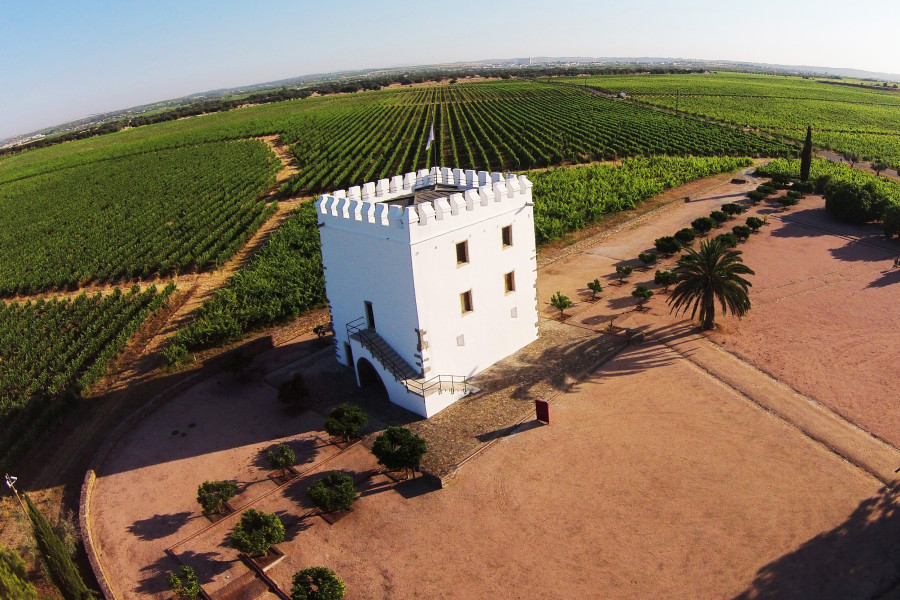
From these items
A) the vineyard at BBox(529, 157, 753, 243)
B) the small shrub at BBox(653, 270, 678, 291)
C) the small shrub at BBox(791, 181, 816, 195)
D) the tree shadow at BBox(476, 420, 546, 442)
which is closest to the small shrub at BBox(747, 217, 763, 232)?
the vineyard at BBox(529, 157, 753, 243)

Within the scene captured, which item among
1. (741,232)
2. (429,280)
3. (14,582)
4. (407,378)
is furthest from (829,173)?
(14,582)

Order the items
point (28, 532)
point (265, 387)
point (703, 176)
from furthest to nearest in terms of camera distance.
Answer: point (703, 176)
point (265, 387)
point (28, 532)

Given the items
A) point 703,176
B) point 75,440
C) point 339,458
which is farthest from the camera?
point 703,176

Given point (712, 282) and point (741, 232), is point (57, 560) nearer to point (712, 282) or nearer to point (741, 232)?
point (712, 282)

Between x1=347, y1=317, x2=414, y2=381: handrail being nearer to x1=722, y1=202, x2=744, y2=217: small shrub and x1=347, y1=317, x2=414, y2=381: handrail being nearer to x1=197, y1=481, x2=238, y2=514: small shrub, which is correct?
x1=197, y1=481, x2=238, y2=514: small shrub

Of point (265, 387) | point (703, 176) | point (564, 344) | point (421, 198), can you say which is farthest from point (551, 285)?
point (703, 176)

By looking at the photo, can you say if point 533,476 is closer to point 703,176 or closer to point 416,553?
point 416,553
